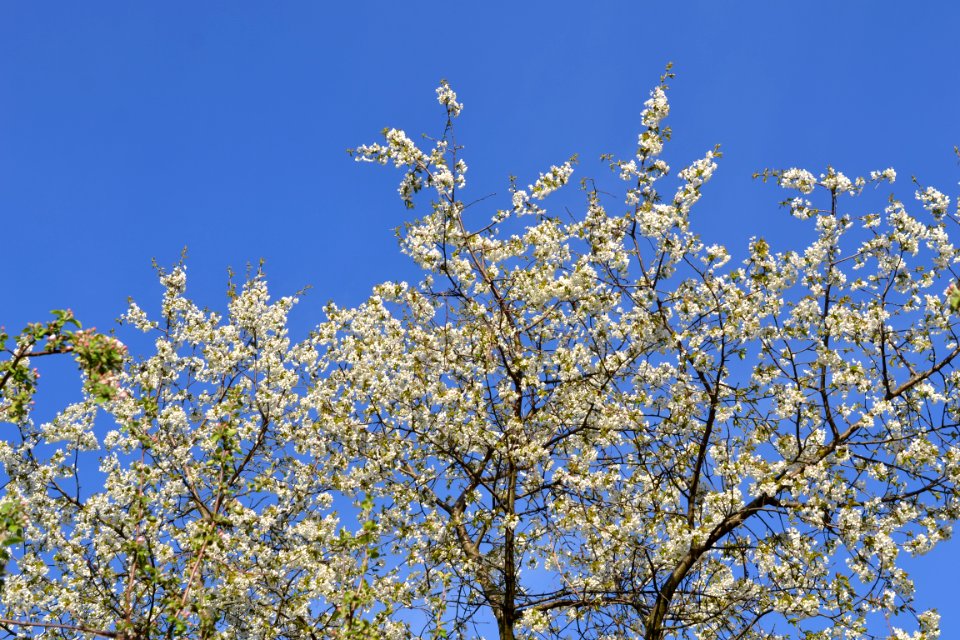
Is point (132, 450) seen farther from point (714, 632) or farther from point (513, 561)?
point (714, 632)

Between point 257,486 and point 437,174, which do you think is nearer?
point 257,486

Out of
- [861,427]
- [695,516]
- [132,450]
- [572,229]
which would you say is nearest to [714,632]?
[695,516]

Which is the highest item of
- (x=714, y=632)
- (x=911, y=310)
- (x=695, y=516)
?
(x=911, y=310)

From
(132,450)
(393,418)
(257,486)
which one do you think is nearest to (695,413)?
(393,418)

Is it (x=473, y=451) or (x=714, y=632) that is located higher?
(x=473, y=451)

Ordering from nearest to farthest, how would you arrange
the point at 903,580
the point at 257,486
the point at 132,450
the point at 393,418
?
the point at 257,486 < the point at 903,580 < the point at 393,418 < the point at 132,450

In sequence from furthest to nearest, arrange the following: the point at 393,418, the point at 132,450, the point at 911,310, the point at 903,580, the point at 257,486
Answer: the point at 132,450 → the point at 393,418 → the point at 911,310 → the point at 903,580 → the point at 257,486

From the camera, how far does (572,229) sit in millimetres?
11672

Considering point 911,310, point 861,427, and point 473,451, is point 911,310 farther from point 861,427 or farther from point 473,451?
point 473,451

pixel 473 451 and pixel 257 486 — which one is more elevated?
pixel 473 451

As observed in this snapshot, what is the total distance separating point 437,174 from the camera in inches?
451

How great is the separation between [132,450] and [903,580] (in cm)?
1011

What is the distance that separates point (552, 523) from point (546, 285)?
9.82 feet

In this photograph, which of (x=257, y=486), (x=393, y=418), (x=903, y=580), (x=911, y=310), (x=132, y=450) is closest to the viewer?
(x=257, y=486)
